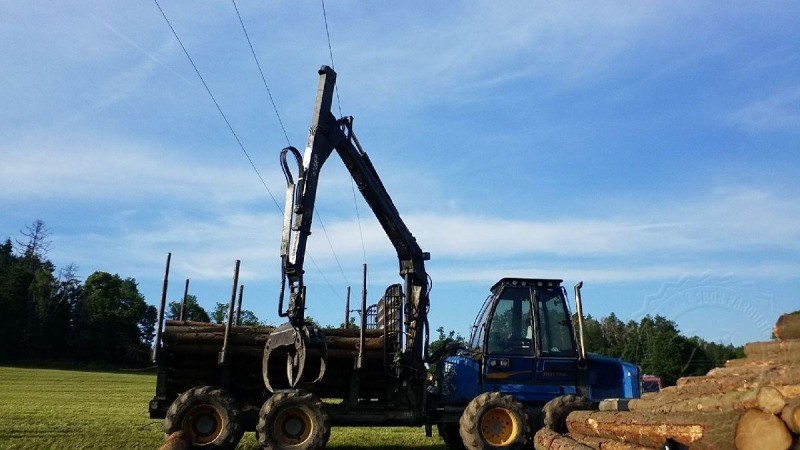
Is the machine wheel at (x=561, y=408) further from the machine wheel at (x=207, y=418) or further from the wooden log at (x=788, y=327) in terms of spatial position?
the wooden log at (x=788, y=327)

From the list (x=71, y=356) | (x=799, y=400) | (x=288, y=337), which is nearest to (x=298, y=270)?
(x=288, y=337)

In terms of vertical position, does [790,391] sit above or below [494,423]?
above

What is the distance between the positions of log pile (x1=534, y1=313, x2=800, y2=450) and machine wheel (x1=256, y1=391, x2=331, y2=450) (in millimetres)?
4242

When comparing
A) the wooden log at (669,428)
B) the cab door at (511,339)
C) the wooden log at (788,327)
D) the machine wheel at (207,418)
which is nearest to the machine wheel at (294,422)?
the machine wheel at (207,418)

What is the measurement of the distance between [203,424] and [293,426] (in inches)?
54.1

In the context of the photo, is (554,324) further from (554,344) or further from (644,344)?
(644,344)

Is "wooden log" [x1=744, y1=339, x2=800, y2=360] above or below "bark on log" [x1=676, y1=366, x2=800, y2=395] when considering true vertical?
above

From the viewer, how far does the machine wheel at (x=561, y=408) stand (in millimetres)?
10703

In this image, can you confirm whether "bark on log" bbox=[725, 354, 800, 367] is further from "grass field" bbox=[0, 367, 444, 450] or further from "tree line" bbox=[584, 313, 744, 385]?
"grass field" bbox=[0, 367, 444, 450]

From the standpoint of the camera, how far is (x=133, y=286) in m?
113

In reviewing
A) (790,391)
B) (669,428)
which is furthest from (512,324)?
(790,391)

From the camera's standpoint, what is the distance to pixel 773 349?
5848 mm

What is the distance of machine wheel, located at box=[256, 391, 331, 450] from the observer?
34.0ft

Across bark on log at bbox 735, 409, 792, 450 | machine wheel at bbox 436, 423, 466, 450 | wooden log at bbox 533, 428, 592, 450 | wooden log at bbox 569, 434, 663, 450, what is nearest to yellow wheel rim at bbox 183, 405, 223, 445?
machine wheel at bbox 436, 423, 466, 450
